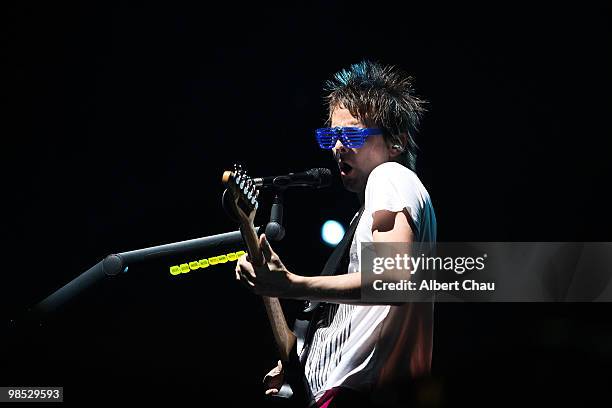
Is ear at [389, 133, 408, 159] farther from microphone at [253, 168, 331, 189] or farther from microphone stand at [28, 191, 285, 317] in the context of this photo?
microphone stand at [28, 191, 285, 317]

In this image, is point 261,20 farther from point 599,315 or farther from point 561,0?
point 599,315

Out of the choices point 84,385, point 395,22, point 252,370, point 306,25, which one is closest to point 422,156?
point 395,22

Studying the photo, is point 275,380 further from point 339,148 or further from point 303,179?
point 339,148

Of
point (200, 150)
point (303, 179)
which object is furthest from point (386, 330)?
point (200, 150)

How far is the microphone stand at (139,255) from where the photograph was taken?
2.53 m

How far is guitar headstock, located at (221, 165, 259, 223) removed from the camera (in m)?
2.12

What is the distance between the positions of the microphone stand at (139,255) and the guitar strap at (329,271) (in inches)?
10.2

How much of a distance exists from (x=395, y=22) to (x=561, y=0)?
34.3 inches

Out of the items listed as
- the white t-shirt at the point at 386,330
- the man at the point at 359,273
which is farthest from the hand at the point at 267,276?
the white t-shirt at the point at 386,330

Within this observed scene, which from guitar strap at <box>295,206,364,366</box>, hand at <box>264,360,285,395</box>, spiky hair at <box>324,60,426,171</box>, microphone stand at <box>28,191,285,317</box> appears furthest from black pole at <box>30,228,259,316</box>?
spiky hair at <box>324,60,426,171</box>

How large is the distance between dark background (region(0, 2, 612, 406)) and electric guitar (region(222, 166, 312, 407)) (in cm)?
138

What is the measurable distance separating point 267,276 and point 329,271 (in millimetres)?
461

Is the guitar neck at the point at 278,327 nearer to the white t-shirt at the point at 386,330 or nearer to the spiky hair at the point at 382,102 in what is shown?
the white t-shirt at the point at 386,330

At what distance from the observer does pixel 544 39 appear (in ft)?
11.4
